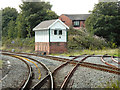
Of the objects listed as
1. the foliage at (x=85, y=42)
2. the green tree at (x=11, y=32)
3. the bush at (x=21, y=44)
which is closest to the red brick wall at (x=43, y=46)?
the bush at (x=21, y=44)

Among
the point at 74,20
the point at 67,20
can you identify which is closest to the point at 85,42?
the point at 74,20

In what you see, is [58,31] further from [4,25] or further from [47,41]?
[4,25]

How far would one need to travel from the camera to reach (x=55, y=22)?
Result: 22.7m

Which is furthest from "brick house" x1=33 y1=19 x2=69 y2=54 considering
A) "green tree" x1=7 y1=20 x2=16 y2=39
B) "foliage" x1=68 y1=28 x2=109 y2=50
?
"green tree" x1=7 y1=20 x2=16 y2=39

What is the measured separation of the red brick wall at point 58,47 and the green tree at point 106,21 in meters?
11.3

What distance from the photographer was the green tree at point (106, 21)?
105 feet

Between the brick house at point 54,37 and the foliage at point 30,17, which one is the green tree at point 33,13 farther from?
the brick house at point 54,37

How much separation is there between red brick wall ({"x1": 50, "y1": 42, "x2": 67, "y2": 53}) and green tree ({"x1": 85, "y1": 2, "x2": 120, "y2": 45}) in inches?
446

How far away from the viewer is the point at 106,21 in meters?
32.6

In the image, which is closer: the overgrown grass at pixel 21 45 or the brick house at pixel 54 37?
the brick house at pixel 54 37

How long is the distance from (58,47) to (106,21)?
→ 552 inches

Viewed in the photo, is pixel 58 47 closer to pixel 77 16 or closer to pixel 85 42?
pixel 85 42

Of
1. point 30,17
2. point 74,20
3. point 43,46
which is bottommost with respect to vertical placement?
point 43,46

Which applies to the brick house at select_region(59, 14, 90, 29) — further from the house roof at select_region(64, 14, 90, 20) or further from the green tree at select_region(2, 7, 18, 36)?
the green tree at select_region(2, 7, 18, 36)
